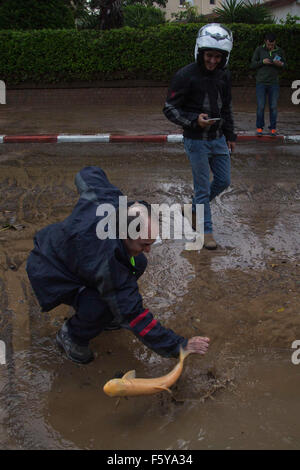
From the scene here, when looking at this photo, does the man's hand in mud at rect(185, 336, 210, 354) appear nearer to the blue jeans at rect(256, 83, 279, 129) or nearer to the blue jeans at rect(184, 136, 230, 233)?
the blue jeans at rect(184, 136, 230, 233)

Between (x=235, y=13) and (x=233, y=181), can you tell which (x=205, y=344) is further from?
(x=235, y=13)

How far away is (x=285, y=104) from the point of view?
12.2m

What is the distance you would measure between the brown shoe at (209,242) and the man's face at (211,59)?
1.48 metres

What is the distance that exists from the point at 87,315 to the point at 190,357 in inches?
31.0

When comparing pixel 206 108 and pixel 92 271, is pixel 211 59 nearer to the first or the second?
pixel 206 108

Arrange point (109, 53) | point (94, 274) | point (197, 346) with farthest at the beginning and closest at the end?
point (109, 53), point (197, 346), point (94, 274)

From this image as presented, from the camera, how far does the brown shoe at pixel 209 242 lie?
4.29 meters

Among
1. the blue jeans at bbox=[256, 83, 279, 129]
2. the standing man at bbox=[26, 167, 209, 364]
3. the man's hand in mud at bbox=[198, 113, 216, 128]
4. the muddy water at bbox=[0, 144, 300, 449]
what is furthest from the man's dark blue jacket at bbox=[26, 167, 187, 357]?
the blue jeans at bbox=[256, 83, 279, 129]

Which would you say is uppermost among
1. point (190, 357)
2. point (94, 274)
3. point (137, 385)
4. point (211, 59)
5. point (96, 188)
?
point (211, 59)

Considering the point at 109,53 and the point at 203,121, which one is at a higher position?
the point at 109,53

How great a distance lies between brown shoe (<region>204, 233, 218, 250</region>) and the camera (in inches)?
169

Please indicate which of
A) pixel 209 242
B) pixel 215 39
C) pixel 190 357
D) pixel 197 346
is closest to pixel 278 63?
pixel 215 39

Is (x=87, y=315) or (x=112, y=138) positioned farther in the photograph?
(x=112, y=138)

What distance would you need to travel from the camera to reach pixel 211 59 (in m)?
3.82
